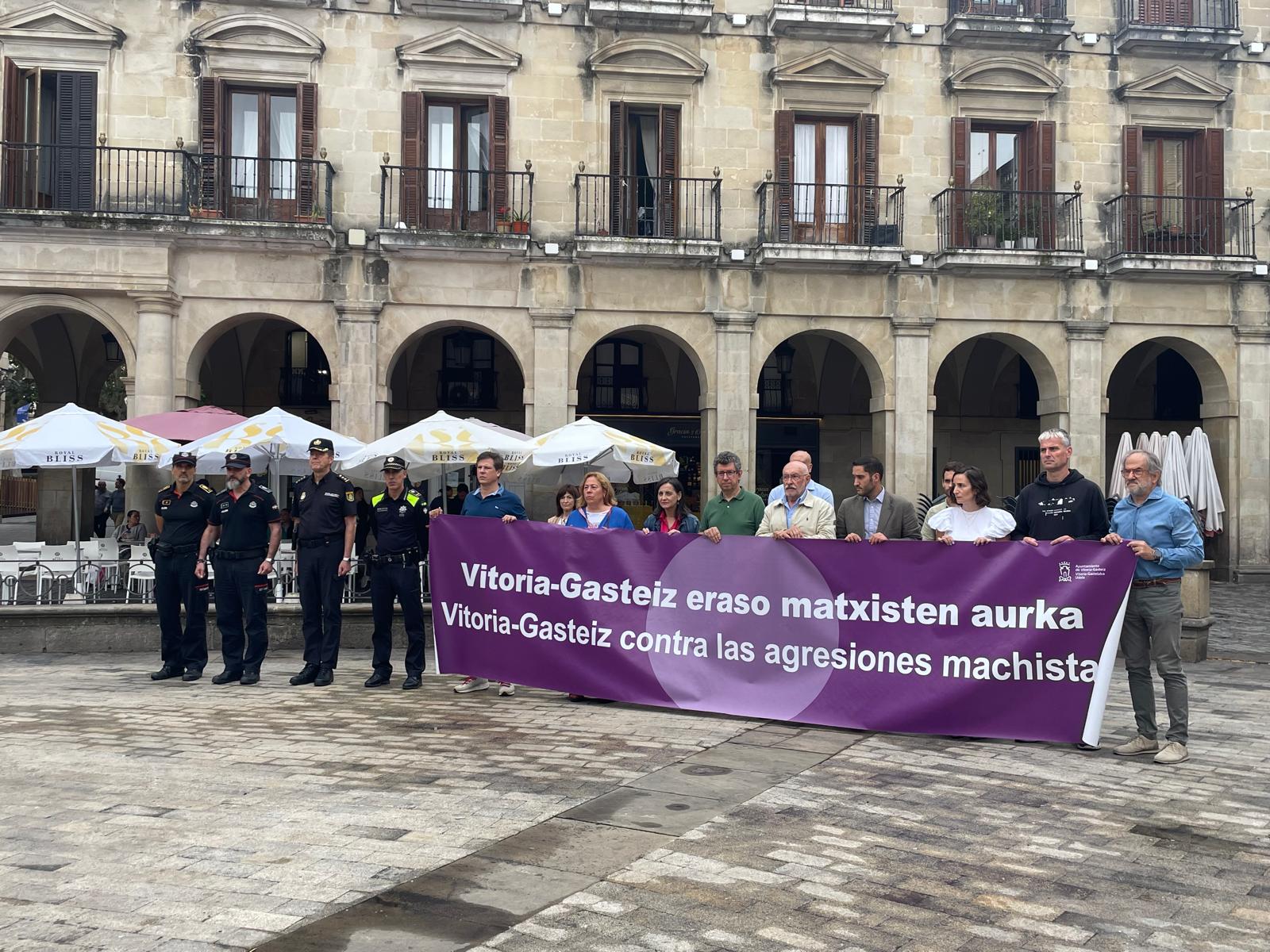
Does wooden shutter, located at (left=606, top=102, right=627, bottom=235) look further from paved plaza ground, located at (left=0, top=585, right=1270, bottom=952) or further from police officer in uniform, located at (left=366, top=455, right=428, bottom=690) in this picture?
paved plaza ground, located at (left=0, top=585, right=1270, bottom=952)

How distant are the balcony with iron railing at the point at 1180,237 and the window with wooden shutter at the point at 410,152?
12688mm

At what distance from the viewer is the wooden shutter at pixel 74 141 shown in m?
19.9

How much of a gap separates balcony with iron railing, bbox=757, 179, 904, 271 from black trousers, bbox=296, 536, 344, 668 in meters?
12.7

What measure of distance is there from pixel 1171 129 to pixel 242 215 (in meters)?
17.3

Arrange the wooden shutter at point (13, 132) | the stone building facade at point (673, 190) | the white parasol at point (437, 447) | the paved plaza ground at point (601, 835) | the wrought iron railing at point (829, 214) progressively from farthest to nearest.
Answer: the wrought iron railing at point (829, 214) < the stone building facade at point (673, 190) < the wooden shutter at point (13, 132) < the white parasol at point (437, 447) < the paved plaza ground at point (601, 835)

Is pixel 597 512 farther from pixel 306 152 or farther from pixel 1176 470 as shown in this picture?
pixel 1176 470

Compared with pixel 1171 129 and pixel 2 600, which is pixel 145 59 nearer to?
pixel 2 600

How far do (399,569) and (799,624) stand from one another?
11.5 ft

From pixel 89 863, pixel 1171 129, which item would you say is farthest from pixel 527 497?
pixel 89 863

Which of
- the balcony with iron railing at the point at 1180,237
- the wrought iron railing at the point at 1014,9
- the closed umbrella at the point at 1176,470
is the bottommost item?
the closed umbrella at the point at 1176,470

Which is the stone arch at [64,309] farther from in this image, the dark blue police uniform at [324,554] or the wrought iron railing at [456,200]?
the dark blue police uniform at [324,554]

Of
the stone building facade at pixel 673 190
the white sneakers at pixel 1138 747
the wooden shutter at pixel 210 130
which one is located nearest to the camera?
the white sneakers at pixel 1138 747

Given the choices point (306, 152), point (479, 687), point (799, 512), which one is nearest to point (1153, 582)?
point (799, 512)

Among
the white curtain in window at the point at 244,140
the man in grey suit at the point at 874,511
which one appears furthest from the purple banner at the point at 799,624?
the white curtain in window at the point at 244,140
